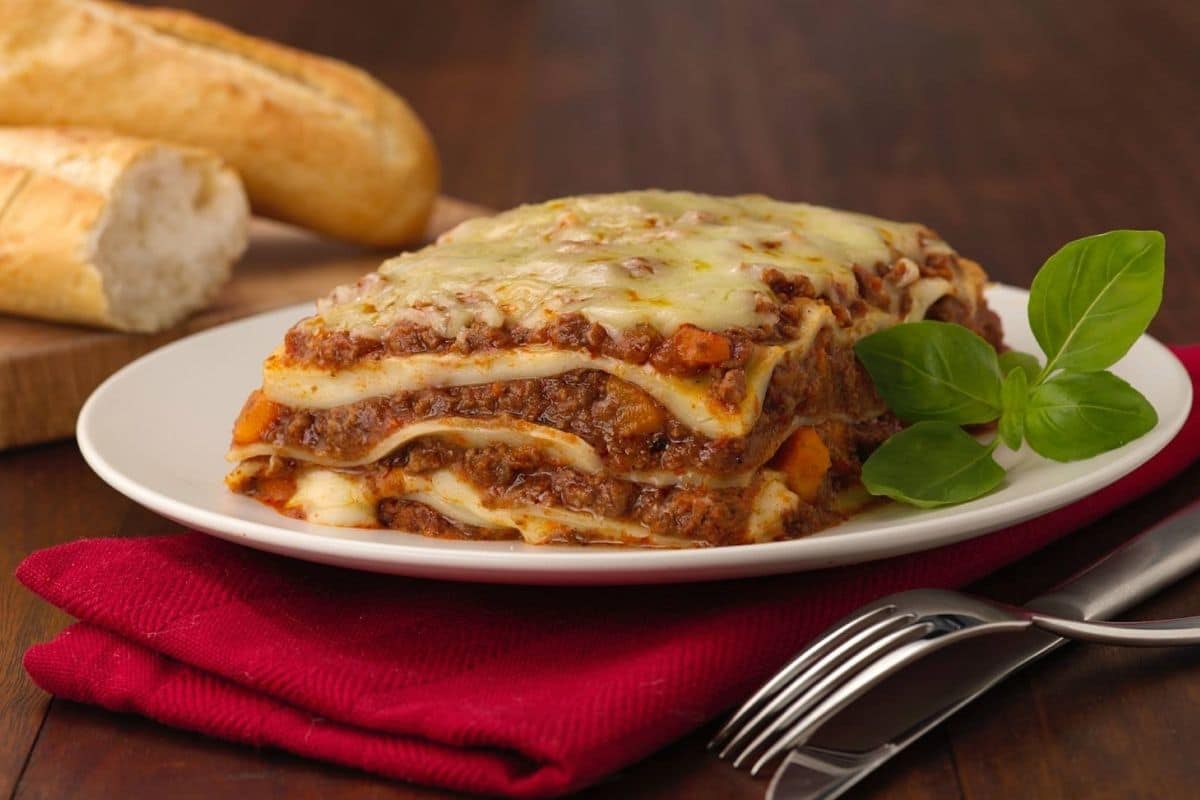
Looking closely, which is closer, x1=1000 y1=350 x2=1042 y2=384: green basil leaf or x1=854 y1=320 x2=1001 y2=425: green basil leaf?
x1=854 y1=320 x2=1001 y2=425: green basil leaf

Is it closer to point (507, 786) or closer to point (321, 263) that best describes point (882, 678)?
point (507, 786)

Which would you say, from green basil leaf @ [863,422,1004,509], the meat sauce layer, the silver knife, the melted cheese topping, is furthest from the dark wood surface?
the melted cheese topping

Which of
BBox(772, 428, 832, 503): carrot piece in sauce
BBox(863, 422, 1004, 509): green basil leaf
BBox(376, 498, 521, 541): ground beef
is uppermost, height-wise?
BBox(863, 422, 1004, 509): green basil leaf

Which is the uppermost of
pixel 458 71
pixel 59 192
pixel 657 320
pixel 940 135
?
pixel 657 320

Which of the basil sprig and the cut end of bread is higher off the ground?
the basil sprig

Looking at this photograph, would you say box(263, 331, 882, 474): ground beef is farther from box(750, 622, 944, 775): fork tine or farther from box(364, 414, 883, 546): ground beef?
box(750, 622, 944, 775): fork tine

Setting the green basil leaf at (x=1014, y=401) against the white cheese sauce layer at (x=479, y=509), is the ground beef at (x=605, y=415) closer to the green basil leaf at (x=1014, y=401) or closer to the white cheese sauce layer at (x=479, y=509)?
the white cheese sauce layer at (x=479, y=509)

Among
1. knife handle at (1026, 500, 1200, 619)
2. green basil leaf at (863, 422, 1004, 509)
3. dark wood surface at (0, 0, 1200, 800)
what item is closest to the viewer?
dark wood surface at (0, 0, 1200, 800)

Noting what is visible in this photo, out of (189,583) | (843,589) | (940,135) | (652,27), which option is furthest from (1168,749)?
(652,27)
